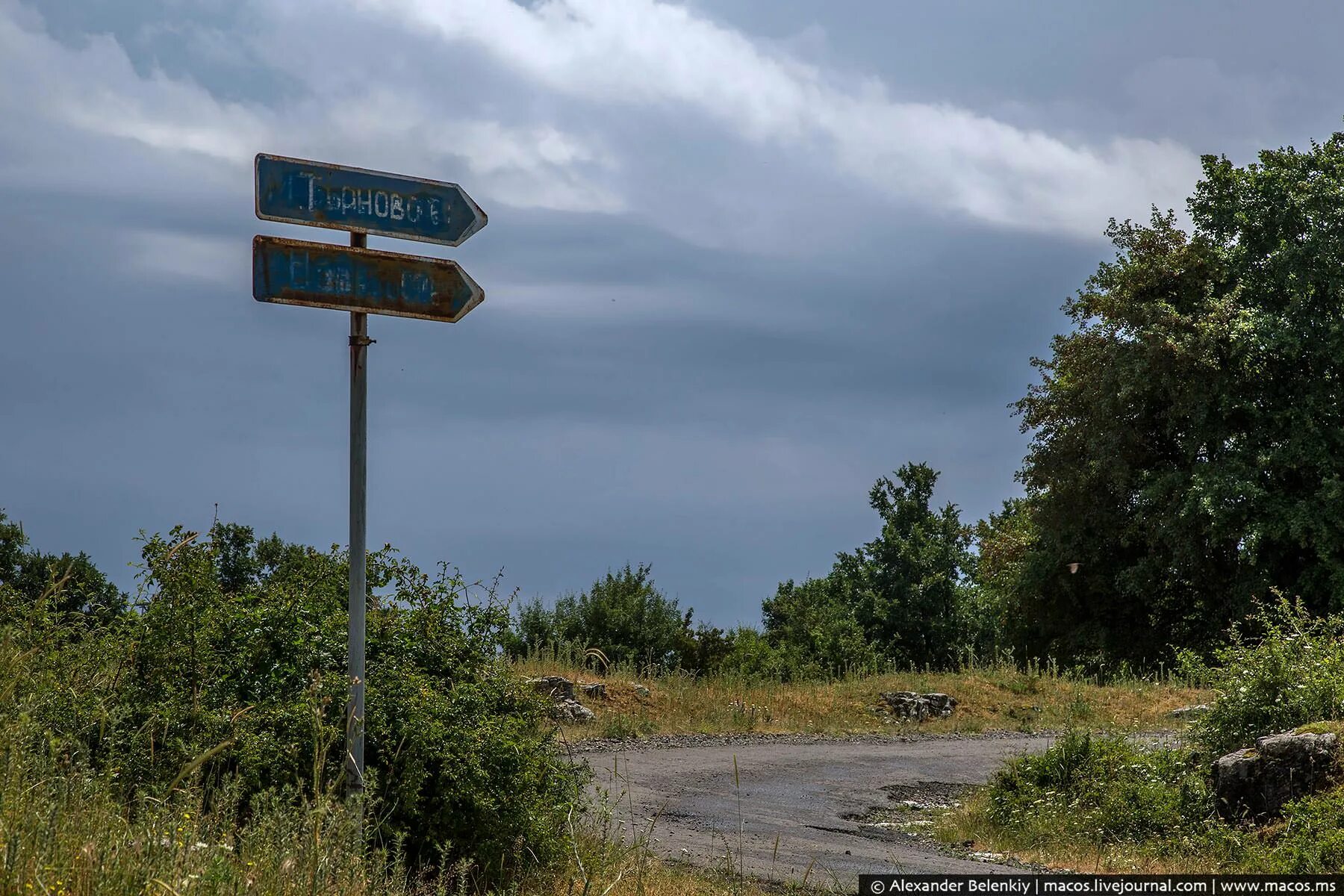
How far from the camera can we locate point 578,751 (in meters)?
15.2

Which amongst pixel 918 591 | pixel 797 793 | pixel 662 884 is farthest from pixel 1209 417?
pixel 662 884

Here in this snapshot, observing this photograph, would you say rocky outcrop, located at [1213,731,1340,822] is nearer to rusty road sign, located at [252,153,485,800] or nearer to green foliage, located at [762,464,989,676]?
rusty road sign, located at [252,153,485,800]

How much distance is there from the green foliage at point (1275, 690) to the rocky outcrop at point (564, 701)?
9399 millimetres

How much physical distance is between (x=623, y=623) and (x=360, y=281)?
22699mm

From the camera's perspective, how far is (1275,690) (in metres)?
11.0

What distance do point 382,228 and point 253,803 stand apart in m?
3.21

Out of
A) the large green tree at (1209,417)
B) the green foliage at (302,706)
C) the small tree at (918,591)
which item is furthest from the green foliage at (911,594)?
the green foliage at (302,706)

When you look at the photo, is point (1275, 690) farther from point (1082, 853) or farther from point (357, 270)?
point (357, 270)

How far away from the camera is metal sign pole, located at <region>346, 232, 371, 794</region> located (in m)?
6.39

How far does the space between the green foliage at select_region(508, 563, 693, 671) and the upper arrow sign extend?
843 inches

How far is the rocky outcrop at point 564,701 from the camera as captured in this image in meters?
17.7

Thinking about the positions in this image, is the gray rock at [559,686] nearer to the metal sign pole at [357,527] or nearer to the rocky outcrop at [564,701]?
the rocky outcrop at [564,701]

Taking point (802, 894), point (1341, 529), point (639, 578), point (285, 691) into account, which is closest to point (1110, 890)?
point (802, 894)

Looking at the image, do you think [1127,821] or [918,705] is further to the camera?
[918,705]
